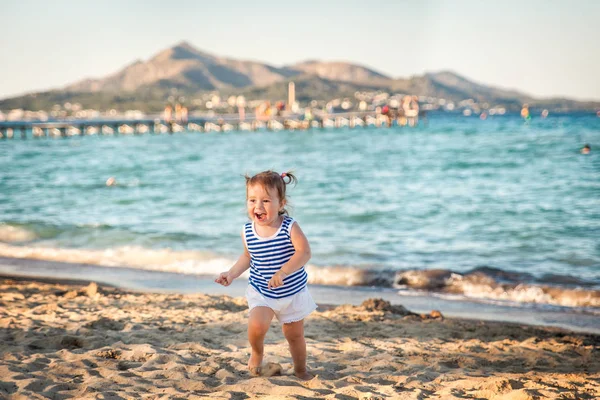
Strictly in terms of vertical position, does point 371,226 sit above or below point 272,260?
below

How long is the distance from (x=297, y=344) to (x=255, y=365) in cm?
33

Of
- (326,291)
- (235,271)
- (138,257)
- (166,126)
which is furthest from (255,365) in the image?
(166,126)

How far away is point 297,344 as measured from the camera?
12.5 ft

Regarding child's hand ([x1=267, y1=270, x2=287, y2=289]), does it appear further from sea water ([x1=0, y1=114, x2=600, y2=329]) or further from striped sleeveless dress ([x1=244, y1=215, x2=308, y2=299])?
sea water ([x1=0, y1=114, x2=600, y2=329])

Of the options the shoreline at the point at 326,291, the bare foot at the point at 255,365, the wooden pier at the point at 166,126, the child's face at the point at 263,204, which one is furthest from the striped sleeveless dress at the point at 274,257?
the wooden pier at the point at 166,126

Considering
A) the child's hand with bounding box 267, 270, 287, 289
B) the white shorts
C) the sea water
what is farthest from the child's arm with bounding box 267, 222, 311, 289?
the sea water

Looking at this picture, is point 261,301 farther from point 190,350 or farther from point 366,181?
point 366,181

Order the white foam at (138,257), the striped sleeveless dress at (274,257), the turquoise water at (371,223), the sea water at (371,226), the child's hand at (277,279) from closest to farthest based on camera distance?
the child's hand at (277,279)
the striped sleeveless dress at (274,257)
the sea water at (371,226)
the turquoise water at (371,223)
the white foam at (138,257)

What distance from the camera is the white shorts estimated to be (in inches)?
143

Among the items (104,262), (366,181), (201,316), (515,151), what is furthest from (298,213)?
(515,151)

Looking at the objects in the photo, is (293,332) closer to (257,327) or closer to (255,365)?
(257,327)

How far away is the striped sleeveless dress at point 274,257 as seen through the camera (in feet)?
11.8

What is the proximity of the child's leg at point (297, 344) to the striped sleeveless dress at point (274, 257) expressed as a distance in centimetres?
25

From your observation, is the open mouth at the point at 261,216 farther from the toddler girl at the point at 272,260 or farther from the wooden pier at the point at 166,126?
the wooden pier at the point at 166,126
